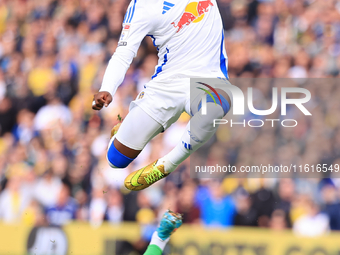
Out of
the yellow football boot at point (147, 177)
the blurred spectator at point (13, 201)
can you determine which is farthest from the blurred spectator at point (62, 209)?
the yellow football boot at point (147, 177)

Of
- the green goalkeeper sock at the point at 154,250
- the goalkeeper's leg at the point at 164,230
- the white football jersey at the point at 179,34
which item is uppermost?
the white football jersey at the point at 179,34

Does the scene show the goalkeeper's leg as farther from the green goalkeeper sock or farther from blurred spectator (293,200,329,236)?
blurred spectator (293,200,329,236)

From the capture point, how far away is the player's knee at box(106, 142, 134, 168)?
558cm

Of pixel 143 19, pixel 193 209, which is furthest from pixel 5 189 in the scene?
pixel 143 19

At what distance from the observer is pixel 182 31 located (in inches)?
211

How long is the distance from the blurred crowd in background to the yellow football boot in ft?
8.21

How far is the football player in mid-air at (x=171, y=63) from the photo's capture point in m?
5.28

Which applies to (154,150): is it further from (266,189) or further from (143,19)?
(143,19)

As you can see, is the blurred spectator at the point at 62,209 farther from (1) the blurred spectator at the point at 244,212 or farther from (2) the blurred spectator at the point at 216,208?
(1) the blurred spectator at the point at 244,212

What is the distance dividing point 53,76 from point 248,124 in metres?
4.53

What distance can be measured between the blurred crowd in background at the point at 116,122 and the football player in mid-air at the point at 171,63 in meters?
2.67

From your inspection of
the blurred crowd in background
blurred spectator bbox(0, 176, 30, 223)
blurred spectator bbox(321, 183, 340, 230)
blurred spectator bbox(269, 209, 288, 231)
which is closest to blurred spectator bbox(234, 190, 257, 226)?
the blurred crowd in background

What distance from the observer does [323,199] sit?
7.47 meters

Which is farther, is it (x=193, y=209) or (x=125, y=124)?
(x=193, y=209)
